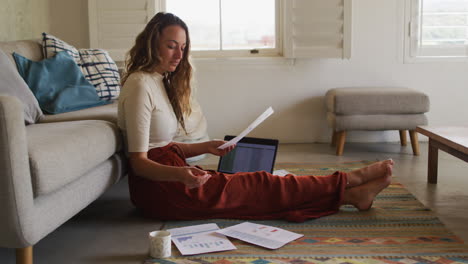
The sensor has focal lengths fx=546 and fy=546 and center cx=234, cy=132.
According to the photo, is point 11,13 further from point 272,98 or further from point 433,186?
point 433,186

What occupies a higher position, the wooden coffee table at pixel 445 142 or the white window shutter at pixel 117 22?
the white window shutter at pixel 117 22

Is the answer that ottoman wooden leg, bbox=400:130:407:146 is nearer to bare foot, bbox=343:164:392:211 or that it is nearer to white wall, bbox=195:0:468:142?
white wall, bbox=195:0:468:142

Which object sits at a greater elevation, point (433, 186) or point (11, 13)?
point (11, 13)

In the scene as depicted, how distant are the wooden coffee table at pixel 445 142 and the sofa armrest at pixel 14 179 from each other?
186cm

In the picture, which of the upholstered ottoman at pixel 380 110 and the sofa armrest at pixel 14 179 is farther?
the upholstered ottoman at pixel 380 110

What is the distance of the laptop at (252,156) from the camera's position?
266 cm

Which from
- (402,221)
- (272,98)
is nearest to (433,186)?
(402,221)

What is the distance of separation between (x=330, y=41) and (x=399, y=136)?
0.97m

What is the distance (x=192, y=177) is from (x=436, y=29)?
9.85 ft

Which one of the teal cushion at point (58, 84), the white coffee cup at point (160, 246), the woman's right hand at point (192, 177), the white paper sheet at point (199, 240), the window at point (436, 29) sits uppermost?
the window at point (436, 29)

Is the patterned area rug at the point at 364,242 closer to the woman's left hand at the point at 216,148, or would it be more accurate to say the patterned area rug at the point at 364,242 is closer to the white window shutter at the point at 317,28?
the woman's left hand at the point at 216,148

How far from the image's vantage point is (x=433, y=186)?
9.70 feet

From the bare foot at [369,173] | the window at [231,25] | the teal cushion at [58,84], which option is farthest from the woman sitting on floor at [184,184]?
the window at [231,25]

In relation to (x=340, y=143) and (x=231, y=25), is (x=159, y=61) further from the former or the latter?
(x=231, y=25)
